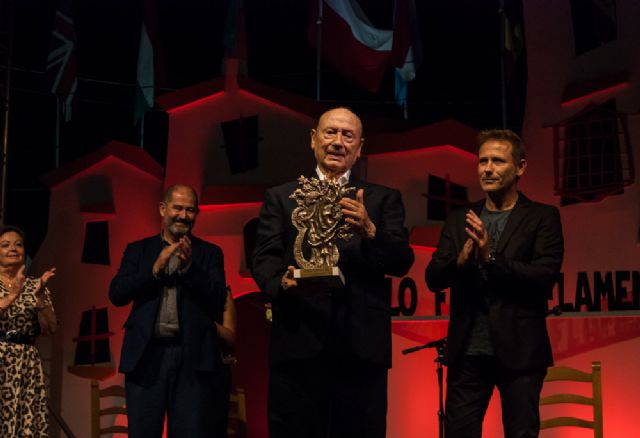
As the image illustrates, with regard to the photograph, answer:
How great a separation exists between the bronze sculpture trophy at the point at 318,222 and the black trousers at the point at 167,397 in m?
1.33

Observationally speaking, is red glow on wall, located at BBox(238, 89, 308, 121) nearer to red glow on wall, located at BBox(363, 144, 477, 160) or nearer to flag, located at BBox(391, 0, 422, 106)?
red glow on wall, located at BBox(363, 144, 477, 160)

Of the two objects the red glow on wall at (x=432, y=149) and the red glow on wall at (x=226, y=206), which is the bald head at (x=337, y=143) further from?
the red glow on wall at (x=226, y=206)

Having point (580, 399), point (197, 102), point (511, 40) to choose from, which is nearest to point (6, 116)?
point (197, 102)

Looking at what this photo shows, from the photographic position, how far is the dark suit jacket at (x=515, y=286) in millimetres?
3215

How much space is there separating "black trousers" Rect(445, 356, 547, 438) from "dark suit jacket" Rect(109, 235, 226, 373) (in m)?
1.26

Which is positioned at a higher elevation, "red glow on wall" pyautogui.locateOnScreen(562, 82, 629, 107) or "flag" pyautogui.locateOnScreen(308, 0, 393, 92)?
"flag" pyautogui.locateOnScreen(308, 0, 393, 92)

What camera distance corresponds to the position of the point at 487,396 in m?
3.31

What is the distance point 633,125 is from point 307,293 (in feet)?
12.0

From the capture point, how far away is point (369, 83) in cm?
726

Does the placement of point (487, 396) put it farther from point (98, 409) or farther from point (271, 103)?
point (271, 103)

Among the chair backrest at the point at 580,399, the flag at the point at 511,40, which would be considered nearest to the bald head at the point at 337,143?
the chair backrest at the point at 580,399

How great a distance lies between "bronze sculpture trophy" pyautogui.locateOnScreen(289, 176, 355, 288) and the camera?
2879 millimetres

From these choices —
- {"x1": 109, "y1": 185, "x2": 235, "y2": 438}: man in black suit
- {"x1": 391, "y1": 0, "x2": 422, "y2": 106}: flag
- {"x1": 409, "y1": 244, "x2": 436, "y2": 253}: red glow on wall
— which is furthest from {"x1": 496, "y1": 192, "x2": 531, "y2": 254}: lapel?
{"x1": 391, "y1": 0, "x2": 422, "y2": 106}: flag

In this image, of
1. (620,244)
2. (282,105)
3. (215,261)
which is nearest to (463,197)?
(620,244)
